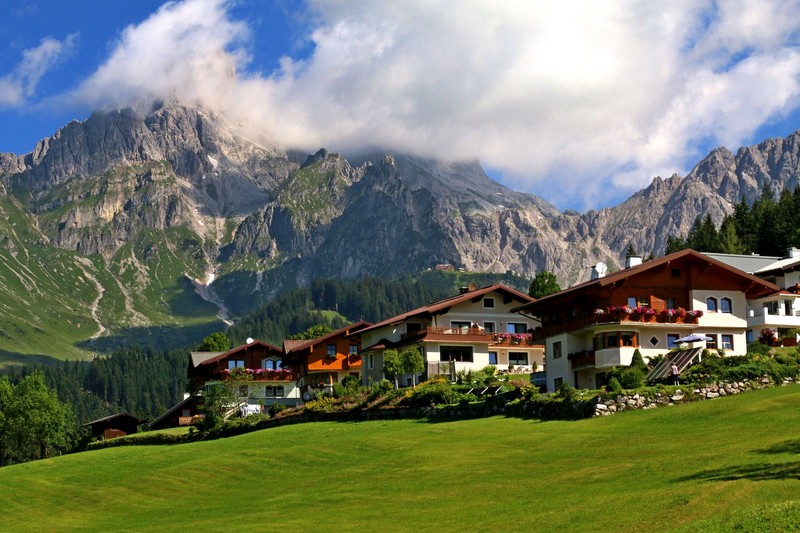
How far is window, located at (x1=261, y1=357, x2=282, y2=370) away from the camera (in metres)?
135

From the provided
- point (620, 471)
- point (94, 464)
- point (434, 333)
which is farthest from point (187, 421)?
point (620, 471)

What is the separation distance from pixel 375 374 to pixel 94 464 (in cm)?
4318

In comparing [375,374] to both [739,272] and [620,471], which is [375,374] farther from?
[620,471]

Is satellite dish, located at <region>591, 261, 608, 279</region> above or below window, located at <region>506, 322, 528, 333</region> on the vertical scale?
above

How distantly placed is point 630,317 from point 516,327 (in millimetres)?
30257

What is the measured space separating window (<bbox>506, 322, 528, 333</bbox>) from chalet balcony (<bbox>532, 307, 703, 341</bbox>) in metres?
24.2

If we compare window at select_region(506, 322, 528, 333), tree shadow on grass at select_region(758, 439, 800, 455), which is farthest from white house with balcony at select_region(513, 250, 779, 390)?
tree shadow on grass at select_region(758, 439, 800, 455)

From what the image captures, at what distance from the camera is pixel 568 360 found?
78.4m

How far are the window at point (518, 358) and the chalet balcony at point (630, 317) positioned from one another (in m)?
23.1

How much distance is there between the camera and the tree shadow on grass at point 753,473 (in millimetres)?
31891

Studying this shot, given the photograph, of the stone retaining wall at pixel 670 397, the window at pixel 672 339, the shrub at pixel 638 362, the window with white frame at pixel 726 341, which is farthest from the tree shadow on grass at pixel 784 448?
the window with white frame at pixel 726 341

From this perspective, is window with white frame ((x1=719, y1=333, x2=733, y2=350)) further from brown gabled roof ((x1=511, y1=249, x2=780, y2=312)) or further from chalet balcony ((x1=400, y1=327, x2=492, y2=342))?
chalet balcony ((x1=400, y1=327, x2=492, y2=342))

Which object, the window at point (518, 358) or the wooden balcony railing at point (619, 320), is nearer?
the wooden balcony railing at point (619, 320)

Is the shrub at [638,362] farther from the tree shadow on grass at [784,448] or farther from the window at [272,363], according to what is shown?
the window at [272,363]
